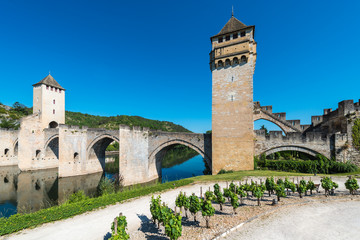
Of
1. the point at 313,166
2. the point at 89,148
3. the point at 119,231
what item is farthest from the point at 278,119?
the point at 89,148

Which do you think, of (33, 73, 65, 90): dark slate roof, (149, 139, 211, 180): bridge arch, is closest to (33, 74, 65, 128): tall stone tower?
(33, 73, 65, 90): dark slate roof

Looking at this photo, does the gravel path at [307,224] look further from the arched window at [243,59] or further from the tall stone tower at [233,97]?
the arched window at [243,59]

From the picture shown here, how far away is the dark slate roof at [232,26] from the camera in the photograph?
1764 cm

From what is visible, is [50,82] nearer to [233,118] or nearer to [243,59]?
[233,118]

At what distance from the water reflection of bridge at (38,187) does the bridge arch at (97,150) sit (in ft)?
6.00

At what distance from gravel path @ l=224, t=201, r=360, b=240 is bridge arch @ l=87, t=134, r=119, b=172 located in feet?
72.9

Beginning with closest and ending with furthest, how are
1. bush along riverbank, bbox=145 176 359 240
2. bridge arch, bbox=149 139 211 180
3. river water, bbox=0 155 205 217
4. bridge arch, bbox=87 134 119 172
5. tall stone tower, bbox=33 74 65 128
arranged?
bush along riverbank, bbox=145 176 359 240 < river water, bbox=0 155 205 217 < bridge arch, bbox=149 139 211 180 < bridge arch, bbox=87 134 119 172 < tall stone tower, bbox=33 74 65 128

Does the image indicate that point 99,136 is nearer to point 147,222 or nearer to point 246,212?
point 147,222

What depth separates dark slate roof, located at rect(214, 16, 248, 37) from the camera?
57.9ft

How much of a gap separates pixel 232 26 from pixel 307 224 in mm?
19724

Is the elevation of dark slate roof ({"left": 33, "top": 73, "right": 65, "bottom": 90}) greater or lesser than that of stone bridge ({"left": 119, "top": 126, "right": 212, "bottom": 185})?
greater

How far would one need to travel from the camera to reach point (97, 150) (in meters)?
27.8

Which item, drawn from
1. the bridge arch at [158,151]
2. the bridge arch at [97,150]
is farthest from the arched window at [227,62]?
the bridge arch at [97,150]

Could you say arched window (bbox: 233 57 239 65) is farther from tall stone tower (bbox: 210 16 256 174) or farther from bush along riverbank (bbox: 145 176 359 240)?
bush along riverbank (bbox: 145 176 359 240)
